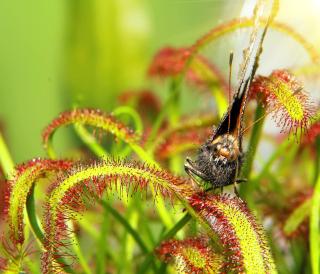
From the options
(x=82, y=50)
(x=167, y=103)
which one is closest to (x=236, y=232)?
(x=167, y=103)

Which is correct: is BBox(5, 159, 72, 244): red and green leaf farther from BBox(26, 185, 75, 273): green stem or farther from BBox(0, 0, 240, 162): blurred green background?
BBox(0, 0, 240, 162): blurred green background

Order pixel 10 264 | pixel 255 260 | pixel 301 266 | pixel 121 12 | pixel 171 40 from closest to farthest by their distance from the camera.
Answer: pixel 255 260, pixel 10 264, pixel 301 266, pixel 121 12, pixel 171 40

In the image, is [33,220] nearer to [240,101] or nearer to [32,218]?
[32,218]

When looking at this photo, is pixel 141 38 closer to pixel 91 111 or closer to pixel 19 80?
→ pixel 19 80

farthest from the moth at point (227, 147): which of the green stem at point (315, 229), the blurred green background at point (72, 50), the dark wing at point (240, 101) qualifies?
the blurred green background at point (72, 50)

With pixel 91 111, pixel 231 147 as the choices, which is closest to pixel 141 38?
pixel 91 111

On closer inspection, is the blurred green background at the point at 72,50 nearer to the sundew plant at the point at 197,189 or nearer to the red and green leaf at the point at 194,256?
the sundew plant at the point at 197,189

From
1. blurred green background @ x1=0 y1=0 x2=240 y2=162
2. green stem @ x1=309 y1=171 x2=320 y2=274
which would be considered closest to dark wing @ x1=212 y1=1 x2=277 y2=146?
green stem @ x1=309 y1=171 x2=320 y2=274
